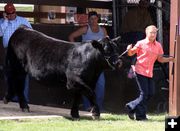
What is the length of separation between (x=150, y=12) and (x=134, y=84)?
1535 mm

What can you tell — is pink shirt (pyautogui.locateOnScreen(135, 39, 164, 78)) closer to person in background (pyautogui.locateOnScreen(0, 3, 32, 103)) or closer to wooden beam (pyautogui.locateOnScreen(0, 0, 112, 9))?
person in background (pyautogui.locateOnScreen(0, 3, 32, 103))

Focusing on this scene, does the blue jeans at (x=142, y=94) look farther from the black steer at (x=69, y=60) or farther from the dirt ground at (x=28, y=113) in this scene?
the dirt ground at (x=28, y=113)

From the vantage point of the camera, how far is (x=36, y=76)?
9742 millimetres

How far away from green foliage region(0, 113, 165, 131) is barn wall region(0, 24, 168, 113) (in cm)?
257

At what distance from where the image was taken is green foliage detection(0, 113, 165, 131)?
8273mm

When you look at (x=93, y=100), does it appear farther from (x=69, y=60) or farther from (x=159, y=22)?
(x=159, y=22)

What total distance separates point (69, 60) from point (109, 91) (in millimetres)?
3080

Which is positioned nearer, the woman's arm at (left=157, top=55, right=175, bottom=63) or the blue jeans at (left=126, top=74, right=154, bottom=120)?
the woman's arm at (left=157, top=55, right=175, bottom=63)

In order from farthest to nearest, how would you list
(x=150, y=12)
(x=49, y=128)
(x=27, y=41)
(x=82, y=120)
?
1. (x=150, y=12)
2. (x=27, y=41)
3. (x=82, y=120)
4. (x=49, y=128)

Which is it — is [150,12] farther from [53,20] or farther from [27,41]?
[27,41]

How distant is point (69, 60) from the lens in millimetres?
9375

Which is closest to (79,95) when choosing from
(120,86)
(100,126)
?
(100,126)

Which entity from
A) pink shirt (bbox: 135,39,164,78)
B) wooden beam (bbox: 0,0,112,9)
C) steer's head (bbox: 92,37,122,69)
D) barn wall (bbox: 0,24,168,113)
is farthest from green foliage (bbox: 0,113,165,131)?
wooden beam (bbox: 0,0,112,9)

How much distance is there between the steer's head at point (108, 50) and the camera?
9391 millimetres
